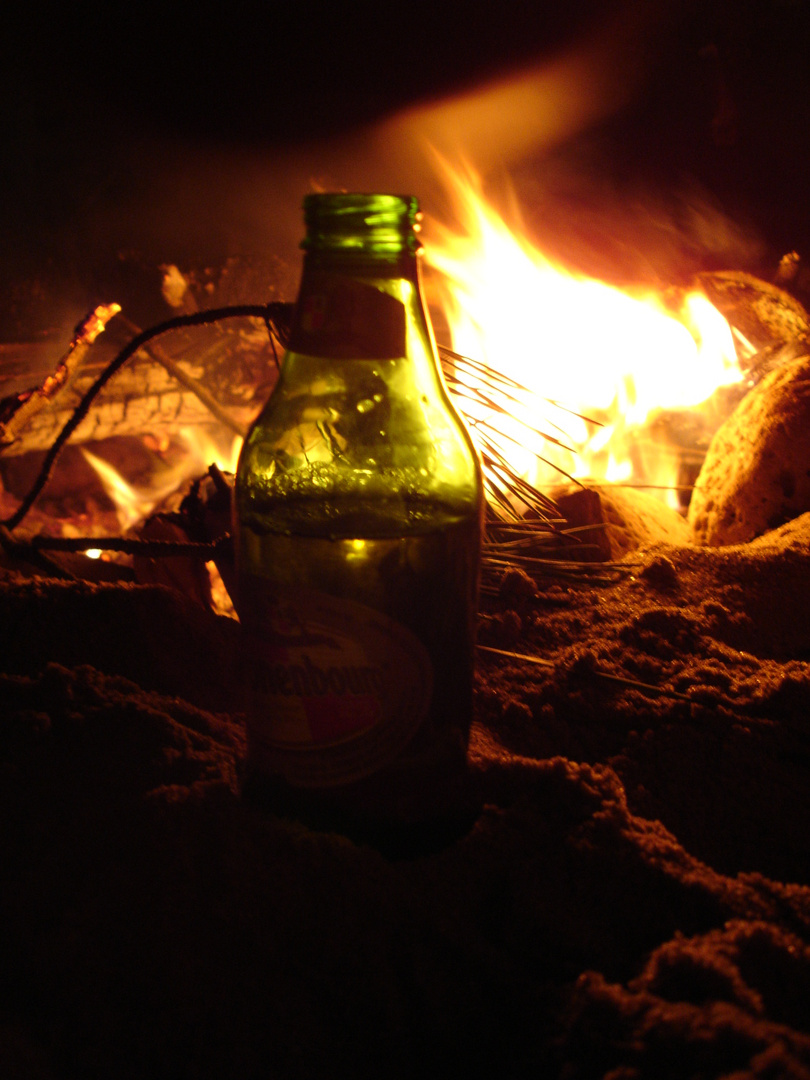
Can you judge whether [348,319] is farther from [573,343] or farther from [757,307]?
[757,307]

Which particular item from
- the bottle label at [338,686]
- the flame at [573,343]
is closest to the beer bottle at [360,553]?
the bottle label at [338,686]

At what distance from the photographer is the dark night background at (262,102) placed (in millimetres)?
2518

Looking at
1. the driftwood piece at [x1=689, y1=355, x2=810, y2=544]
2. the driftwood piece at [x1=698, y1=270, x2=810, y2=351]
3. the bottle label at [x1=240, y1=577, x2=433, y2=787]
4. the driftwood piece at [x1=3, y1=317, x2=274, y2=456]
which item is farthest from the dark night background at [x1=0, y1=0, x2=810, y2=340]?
the bottle label at [x1=240, y1=577, x2=433, y2=787]

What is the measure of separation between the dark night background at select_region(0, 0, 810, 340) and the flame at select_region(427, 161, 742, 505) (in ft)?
1.28

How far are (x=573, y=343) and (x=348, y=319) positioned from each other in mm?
2157

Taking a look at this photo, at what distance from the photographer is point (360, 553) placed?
38.6 inches

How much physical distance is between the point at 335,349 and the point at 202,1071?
30.9 inches

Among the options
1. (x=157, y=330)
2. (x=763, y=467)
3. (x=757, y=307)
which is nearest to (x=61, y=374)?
(x=157, y=330)

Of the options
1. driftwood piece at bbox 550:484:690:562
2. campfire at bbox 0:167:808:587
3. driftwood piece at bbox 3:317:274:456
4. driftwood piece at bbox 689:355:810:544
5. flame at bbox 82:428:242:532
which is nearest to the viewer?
driftwood piece at bbox 550:484:690:562

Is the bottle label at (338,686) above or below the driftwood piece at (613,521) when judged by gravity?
below

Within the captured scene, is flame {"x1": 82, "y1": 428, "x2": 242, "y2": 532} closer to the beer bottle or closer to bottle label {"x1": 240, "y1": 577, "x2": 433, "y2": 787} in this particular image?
the beer bottle

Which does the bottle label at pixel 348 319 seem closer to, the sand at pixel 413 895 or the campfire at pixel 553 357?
the sand at pixel 413 895

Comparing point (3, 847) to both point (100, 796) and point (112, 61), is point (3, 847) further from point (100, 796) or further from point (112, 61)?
point (112, 61)

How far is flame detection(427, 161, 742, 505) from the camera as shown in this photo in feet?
9.37
